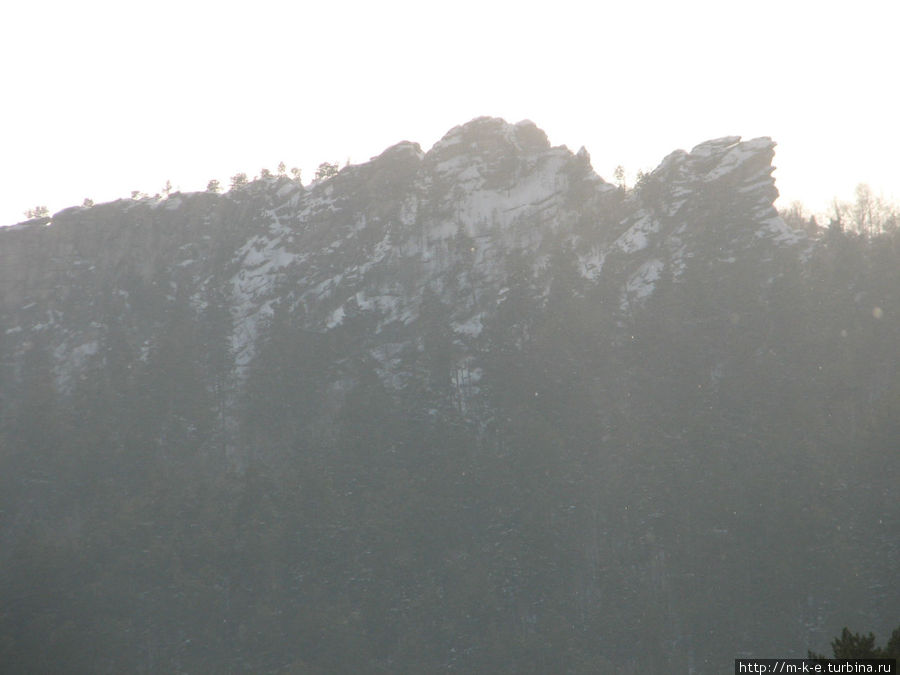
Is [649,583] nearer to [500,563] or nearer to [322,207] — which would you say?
[500,563]

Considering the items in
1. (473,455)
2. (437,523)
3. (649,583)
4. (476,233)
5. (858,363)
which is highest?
(476,233)

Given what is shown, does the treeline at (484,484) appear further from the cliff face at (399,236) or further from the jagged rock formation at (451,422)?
the cliff face at (399,236)

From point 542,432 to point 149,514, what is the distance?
2626 cm

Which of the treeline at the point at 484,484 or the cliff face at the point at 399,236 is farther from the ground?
the cliff face at the point at 399,236

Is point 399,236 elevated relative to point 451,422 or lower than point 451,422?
elevated

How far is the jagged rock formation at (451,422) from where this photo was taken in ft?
162

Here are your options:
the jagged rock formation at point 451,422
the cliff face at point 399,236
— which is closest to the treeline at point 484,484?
the jagged rock formation at point 451,422

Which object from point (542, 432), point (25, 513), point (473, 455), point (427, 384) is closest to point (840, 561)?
point (542, 432)

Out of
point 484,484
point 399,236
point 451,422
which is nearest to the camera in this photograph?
point 484,484

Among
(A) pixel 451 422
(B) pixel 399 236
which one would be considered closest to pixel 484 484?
(A) pixel 451 422

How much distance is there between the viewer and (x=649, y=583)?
5147cm

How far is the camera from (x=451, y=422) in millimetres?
61000

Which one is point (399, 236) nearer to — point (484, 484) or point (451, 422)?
point (451, 422)

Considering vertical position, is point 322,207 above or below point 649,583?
above
